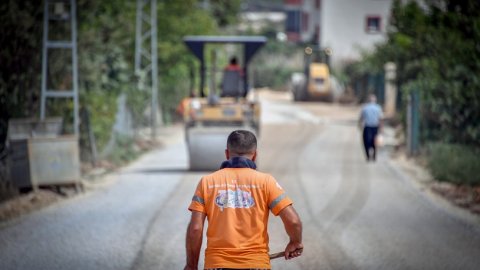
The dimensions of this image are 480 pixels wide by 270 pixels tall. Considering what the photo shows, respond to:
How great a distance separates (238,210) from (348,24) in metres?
67.7

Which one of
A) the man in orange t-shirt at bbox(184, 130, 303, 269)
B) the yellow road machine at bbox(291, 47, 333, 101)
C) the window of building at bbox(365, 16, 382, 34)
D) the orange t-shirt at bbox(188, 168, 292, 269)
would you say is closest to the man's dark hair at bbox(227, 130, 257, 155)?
the man in orange t-shirt at bbox(184, 130, 303, 269)

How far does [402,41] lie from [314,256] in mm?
19601

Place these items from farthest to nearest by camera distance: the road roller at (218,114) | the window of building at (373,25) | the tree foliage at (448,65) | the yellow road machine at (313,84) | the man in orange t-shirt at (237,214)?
1. the window of building at (373,25)
2. the yellow road machine at (313,84)
3. the road roller at (218,114)
4. the tree foliage at (448,65)
5. the man in orange t-shirt at (237,214)

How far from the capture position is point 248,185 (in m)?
6.84

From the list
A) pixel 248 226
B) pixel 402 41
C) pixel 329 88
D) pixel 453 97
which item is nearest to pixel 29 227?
pixel 248 226

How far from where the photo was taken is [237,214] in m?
6.84

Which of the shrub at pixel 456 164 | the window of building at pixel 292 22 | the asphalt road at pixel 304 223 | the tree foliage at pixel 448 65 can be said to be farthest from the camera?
the window of building at pixel 292 22

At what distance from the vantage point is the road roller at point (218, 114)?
2364 cm

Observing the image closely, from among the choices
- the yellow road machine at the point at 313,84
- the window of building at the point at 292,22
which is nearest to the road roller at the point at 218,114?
the yellow road machine at the point at 313,84

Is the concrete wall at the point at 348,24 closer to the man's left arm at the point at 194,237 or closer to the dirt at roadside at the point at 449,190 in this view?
the dirt at roadside at the point at 449,190

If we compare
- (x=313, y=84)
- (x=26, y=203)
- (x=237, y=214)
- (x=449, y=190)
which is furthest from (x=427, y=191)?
(x=313, y=84)

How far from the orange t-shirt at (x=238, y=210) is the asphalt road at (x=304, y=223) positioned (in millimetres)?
5013

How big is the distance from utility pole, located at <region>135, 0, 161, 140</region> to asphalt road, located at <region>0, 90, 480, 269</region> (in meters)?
7.68

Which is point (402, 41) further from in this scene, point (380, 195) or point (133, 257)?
point (133, 257)
